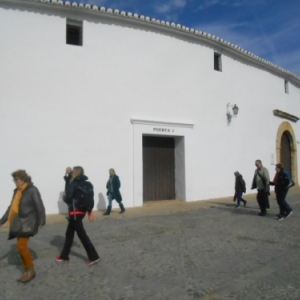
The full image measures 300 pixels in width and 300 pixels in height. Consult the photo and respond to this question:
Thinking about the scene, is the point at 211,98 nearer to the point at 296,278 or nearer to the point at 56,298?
the point at 296,278

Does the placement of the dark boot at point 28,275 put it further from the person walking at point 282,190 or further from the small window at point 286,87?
the small window at point 286,87

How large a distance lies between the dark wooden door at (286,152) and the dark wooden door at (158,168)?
751cm

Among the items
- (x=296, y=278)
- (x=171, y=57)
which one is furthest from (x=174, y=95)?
(x=296, y=278)

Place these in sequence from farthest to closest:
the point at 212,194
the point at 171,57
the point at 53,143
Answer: the point at 212,194, the point at 171,57, the point at 53,143

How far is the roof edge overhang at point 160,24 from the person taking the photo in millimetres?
9336

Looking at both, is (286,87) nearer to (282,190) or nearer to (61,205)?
(282,190)

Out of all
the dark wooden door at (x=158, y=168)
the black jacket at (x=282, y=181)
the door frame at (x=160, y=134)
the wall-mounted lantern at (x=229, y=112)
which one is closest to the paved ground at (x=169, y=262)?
the black jacket at (x=282, y=181)

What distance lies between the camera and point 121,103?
10.4m

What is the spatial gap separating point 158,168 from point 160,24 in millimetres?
4912

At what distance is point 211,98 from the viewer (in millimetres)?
12562

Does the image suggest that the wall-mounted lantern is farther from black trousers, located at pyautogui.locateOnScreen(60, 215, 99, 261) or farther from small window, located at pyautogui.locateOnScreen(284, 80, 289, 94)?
black trousers, located at pyautogui.locateOnScreen(60, 215, 99, 261)

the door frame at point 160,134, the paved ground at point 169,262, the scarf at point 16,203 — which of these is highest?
the door frame at point 160,134

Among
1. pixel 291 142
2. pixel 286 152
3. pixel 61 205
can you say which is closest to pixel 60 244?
pixel 61 205

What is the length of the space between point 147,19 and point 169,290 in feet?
29.5
